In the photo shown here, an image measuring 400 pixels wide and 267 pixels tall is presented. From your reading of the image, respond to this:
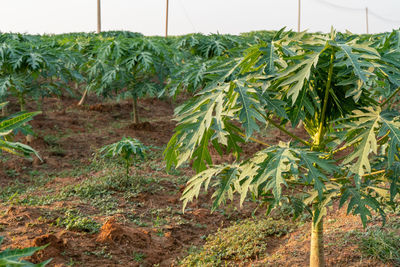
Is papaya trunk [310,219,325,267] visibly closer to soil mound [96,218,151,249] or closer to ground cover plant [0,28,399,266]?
ground cover plant [0,28,399,266]

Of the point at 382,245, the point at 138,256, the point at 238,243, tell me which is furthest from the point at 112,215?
the point at 382,245

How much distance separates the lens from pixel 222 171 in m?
2.73

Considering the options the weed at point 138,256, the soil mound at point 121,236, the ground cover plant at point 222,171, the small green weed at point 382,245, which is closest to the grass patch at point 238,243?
the ground cover plant at point 222,171

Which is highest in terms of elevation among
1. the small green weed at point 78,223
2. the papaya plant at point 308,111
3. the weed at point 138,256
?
the papaya plant at point 308,111

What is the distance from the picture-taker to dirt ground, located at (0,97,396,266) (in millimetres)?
3654

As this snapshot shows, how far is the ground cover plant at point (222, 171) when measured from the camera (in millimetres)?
2291

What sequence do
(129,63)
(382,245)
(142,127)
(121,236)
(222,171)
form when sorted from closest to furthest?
(222,171) < (382,245) < (121,236) < (129,63) < (142,127)

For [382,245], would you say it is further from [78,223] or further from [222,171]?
[78,223]

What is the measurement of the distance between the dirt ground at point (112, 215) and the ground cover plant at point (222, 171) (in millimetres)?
18

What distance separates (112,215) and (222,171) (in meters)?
2.48

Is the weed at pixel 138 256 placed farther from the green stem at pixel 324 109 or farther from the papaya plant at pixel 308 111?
the green stem at pixel 324 109

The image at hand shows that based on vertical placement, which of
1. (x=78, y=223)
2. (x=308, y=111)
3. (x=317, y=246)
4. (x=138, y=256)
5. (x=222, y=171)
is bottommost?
(x=138, y=256)

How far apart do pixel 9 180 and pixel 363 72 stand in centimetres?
582

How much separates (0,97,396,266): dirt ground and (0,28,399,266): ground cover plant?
0.06 ft
